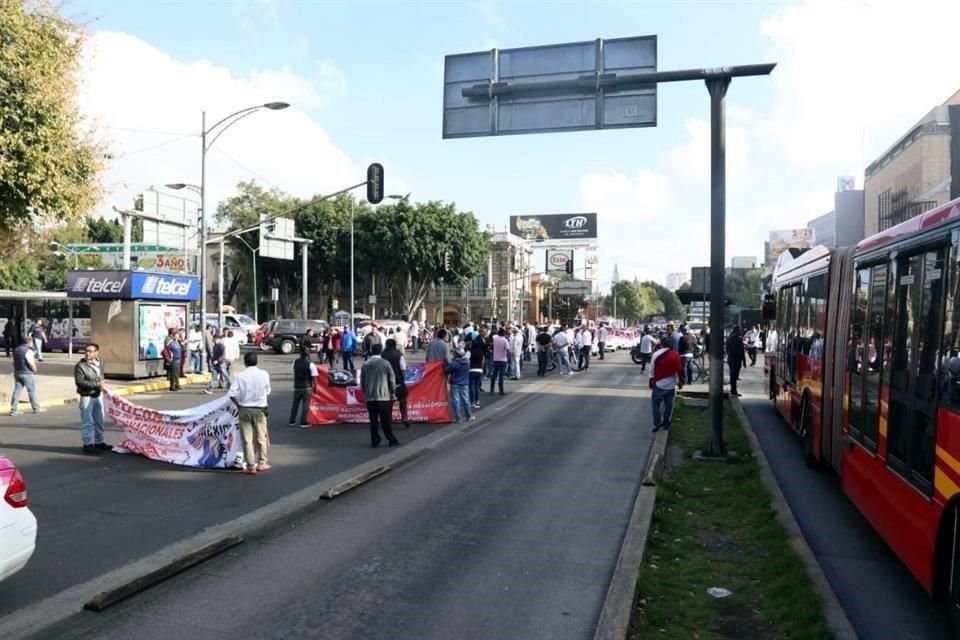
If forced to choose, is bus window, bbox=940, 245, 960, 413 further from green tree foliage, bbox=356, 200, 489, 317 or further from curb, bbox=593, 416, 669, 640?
green tree foliage, bbox=356, 200, 489, 317

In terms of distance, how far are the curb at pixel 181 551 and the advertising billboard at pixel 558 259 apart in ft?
294

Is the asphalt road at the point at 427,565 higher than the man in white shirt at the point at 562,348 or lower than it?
lower

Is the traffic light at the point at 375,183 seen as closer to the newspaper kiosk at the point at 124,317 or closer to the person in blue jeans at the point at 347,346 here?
the person in blue jeans at the point at 347,346

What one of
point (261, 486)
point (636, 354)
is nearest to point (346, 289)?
point (636, 354)

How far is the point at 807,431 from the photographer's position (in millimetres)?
12461

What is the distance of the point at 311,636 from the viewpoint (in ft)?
17.9

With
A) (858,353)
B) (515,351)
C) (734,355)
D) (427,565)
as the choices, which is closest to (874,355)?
(858,353)

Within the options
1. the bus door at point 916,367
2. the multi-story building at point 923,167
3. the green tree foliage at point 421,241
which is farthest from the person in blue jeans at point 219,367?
the multi-story building at point 923,167

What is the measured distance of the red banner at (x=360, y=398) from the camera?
52.3 feet

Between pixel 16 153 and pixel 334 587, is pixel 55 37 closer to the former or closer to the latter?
pixel 16 153

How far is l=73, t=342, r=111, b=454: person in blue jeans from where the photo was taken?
1196 centimetres

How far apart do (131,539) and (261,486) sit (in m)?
2.55

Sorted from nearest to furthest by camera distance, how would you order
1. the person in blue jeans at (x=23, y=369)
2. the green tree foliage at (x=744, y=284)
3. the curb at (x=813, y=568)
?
the curb at (x=813, y=568) → the person in blue jeans at (x=23, y=369) → the green tree foliage at (x=744, y=284)

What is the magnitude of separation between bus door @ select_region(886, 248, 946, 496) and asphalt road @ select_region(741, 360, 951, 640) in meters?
1.03
